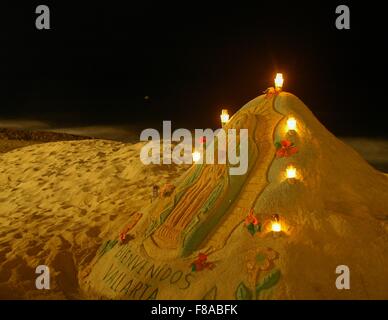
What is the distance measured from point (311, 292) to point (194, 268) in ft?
5.33

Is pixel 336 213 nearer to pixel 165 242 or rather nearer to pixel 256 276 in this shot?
pixel 256 276

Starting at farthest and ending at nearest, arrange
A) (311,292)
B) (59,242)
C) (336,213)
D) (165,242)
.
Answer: (59,242), (165,242), (336,213), (311,292)

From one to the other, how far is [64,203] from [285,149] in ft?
24.2

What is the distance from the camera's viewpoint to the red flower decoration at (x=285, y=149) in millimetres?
7141

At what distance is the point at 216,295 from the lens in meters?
5.75

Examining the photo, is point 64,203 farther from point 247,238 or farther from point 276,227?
point 276,227

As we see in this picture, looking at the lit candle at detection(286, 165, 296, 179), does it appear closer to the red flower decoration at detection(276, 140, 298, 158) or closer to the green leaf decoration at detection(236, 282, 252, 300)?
the red flower decoration at detection(276, 140, 298, 158)

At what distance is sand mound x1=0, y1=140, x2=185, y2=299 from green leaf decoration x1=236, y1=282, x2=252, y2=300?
3.05 meters

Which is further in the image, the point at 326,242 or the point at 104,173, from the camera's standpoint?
the point at 104,173

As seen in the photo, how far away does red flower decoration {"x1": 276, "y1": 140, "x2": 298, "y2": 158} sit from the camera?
7.14 m

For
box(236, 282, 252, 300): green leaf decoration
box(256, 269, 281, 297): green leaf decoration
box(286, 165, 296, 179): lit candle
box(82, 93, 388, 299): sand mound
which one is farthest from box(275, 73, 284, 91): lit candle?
box(236, 282, 252, 300): green leaf decoration

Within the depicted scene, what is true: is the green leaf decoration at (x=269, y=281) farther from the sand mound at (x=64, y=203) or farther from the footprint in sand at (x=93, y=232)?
the footprint in sand at (x=93, y=232)

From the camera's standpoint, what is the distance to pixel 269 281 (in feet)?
18.2
